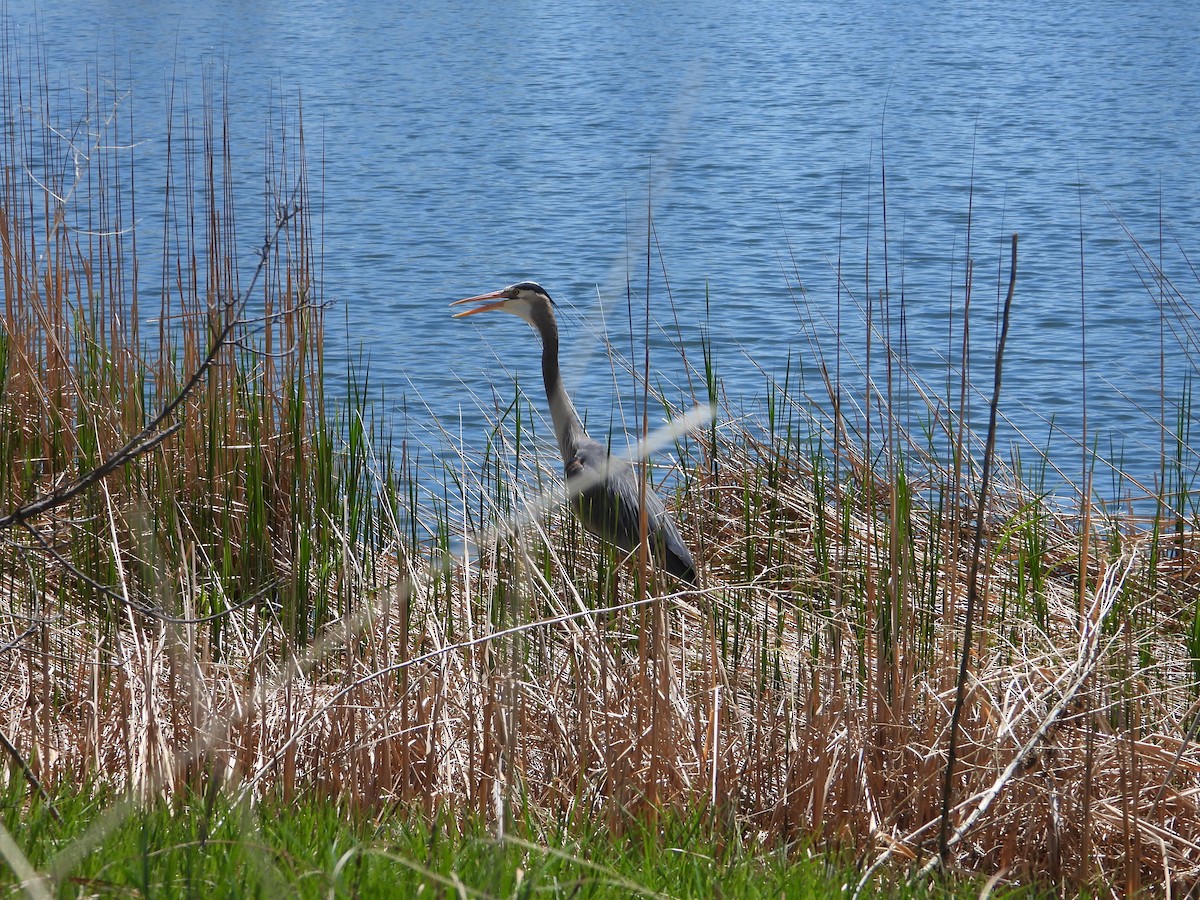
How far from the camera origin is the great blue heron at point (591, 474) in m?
4.16

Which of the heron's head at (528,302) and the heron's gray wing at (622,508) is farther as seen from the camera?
the heron's head at (528,302)

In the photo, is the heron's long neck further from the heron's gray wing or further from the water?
the water

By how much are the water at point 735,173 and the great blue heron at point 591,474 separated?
25 cm

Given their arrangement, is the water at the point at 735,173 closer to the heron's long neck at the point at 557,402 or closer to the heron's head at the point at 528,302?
the heron's long neck at the point at 557,402

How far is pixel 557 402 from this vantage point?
4.68m

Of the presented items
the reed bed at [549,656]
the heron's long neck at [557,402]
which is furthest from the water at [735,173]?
the reed bed at [549,656]

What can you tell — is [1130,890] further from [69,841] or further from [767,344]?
[767,344]

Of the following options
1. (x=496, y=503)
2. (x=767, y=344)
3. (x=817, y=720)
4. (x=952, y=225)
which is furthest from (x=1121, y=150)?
(x=817, y=720)

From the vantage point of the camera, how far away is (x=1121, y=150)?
11.1 meters

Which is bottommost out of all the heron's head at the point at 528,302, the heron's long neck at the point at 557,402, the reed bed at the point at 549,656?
the reed bed at the point at 549,656

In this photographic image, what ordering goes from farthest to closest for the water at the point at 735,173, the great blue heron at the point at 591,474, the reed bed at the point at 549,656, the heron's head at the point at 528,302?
the water at the point at 735,173
the heron's head at the point at 528,302
the great blue heron at the point at 591,474
the reed bed at the point at 549,656

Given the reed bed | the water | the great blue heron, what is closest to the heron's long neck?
the great blue heron

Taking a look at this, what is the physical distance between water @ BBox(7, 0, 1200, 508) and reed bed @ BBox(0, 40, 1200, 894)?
0.70m

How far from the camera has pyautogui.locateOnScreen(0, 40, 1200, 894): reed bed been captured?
244 cm
